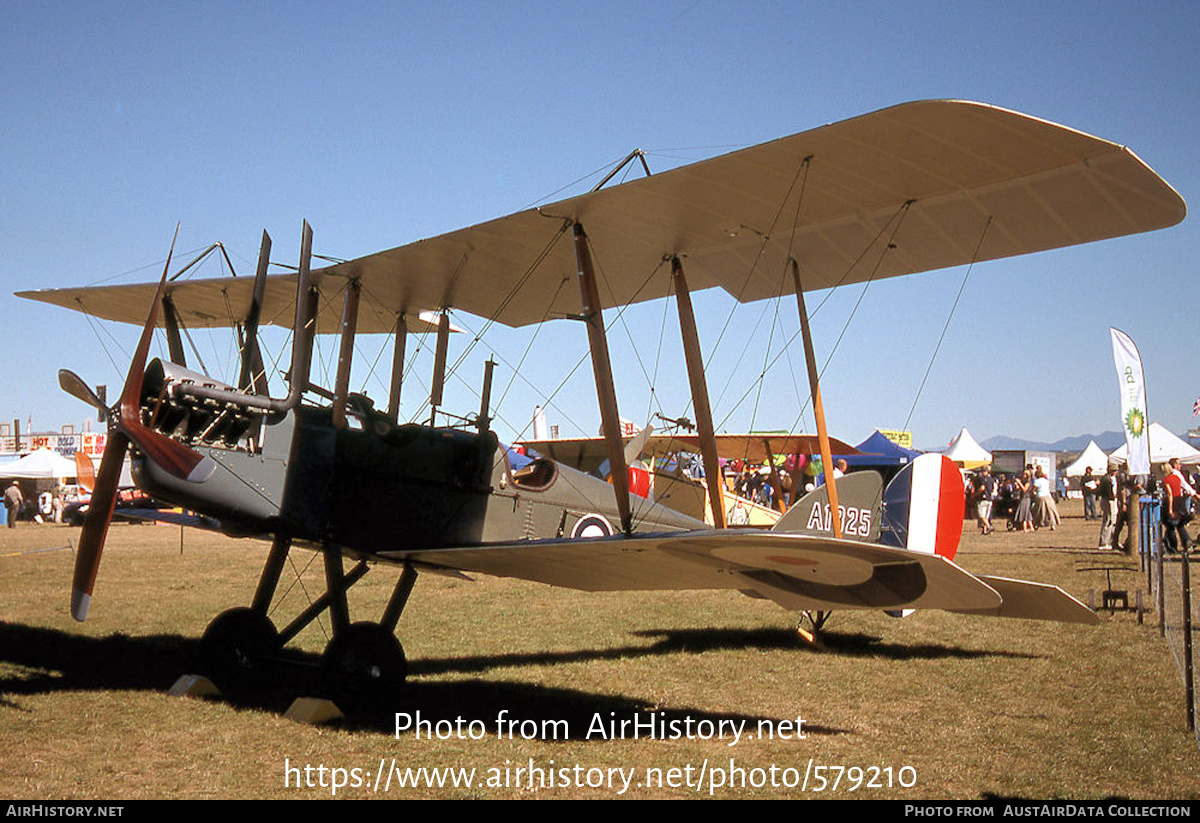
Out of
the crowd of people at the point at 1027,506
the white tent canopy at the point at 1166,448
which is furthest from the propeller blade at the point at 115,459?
the white tent canopy at the point at 1166,448

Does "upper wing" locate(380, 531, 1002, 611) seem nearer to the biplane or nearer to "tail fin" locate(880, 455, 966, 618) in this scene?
the biplane

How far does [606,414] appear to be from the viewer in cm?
648

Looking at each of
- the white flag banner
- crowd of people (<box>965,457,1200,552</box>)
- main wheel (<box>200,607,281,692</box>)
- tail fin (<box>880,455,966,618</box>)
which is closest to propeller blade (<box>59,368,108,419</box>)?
main wheel (<box>200,607,281,692</box>)

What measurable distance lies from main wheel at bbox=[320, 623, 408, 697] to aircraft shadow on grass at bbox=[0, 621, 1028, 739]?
108mm

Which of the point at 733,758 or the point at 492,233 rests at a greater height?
the point at 492,233

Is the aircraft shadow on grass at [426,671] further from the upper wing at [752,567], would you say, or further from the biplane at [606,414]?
the upper wing at [752,567]

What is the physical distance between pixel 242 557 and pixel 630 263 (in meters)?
13.1

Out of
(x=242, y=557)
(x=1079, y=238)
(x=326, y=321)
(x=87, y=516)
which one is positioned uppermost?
(x=1079, y=238)

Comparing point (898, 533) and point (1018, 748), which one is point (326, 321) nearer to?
point (898, 533)

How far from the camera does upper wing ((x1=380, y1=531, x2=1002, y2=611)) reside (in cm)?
484

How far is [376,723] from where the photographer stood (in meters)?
5.86

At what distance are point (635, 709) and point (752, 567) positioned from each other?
59.9 inches
